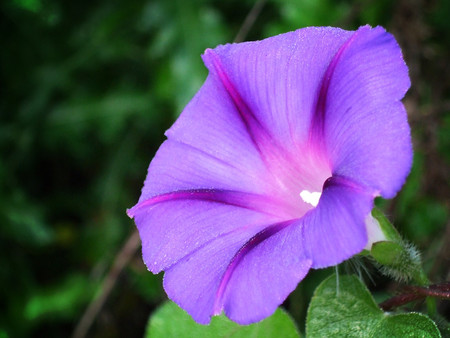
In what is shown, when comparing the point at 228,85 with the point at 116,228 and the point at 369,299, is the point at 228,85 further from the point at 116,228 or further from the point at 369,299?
the point at 116,228

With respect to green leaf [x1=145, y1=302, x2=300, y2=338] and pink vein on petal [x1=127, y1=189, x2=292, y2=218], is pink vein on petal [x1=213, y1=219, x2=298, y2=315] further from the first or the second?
green leaf [x1=145, y1=302, x2=300, y2=338]

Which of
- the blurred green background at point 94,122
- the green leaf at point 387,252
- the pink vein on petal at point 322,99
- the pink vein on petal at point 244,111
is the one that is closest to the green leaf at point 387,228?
the green leaf at point 387,252

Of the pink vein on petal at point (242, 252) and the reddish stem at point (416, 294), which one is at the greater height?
the pink vein on petal at point (242, 252)

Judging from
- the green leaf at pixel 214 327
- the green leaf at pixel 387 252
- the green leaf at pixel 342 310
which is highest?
the green leaf at pixel 387 252

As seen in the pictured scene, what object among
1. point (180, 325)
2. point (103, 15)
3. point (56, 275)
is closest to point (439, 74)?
point (180, 325)

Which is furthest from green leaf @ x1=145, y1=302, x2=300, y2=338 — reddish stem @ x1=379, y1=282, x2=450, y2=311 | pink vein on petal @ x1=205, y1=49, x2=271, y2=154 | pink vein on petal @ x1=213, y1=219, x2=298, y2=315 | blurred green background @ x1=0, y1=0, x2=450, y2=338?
blurred green background @ x1=0, y1=0, x2=450, y2=338

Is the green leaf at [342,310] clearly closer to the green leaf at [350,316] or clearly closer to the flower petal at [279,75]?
the green leaf at [350,316]

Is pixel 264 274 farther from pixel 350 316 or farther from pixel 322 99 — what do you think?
pixel 322 99

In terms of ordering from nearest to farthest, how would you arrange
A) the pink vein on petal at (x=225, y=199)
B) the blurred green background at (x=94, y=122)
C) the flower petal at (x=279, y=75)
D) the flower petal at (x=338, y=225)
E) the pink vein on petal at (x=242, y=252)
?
the flower petal at (x=338, y=225) < the pink vein on petal at (x=242, y=252) < the flower petal at (x=279, y=75) < the pink vein on petal at (x=225, y=199) < the blurred green background at (x=94, y=122)
